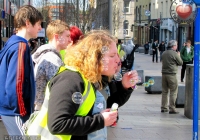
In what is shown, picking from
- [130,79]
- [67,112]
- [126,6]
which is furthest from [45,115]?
[126,6]

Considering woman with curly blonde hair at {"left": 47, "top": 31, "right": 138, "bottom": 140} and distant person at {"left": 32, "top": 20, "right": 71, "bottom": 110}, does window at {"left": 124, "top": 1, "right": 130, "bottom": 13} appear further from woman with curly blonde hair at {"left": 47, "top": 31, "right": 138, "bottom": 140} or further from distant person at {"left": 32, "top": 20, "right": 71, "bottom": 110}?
woman with curly blonde hair at {"left": 47, "top": 31, "right": 138, "bottom": 140}

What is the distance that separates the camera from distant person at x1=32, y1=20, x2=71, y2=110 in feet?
17.2

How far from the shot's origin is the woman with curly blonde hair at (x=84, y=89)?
9.68 ft

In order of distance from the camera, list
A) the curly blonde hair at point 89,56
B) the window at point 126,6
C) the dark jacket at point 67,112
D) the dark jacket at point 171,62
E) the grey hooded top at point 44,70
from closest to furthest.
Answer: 1. the dark jacket at point 67,112
2. the curly blonde hair at point 89,56
3. the grey hooded top at point 44,70
4. the dark jacket at point 171,62
5. the window at point 126,6

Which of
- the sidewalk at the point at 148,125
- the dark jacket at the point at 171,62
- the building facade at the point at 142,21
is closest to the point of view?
the sidewalk at the point at 148,125

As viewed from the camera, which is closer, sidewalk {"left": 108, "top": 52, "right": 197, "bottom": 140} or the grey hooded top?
the grey hooded top

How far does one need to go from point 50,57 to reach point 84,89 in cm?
229

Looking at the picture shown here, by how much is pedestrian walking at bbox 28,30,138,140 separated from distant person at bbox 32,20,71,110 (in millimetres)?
2011

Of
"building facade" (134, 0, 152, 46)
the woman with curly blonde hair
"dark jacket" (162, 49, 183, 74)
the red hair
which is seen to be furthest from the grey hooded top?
"building facade" (134, 0, 152, 46)

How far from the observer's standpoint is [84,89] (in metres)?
3.04

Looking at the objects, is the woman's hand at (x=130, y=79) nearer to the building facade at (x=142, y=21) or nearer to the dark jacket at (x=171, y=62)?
the dark jacket at (x=171, y=62)

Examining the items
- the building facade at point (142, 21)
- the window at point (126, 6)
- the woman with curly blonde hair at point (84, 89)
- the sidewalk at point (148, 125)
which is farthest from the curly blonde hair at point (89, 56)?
the window at point (126, 6)

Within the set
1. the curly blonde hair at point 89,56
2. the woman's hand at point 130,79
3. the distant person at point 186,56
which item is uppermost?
the curly blonde hair at point 89,56

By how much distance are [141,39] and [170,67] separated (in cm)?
7261
